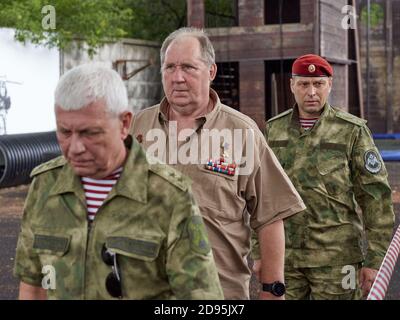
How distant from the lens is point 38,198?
2387 mm

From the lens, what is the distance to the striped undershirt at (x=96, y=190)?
2316 mm

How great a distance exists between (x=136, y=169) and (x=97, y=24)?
1808 centimetres

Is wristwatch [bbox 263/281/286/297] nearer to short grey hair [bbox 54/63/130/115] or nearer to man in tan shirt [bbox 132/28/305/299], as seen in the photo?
man in tan shirt [bbox 132/28/305/299]

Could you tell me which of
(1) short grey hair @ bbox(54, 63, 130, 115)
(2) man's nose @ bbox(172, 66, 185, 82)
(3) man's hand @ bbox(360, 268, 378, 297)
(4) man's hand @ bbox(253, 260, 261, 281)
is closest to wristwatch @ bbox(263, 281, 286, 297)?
(4) man's hand @ bbox(253, 260, 261, 281)

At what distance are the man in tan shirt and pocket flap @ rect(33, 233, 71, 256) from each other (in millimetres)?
1151

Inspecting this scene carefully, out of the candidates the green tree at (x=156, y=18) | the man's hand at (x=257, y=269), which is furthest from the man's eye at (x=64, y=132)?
the green tree at (x=156, y=18)

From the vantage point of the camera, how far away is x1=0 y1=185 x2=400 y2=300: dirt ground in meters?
7.31

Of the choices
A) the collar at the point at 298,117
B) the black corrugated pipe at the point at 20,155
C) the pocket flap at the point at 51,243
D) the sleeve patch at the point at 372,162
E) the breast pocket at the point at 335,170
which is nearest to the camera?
the pocket flap at the point at 51,243

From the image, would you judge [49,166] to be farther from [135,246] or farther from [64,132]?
[135,246]

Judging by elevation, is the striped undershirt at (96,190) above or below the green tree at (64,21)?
below

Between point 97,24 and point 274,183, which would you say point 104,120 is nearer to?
point 274,183

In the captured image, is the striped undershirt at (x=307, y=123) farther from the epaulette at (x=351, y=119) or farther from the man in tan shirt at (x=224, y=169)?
the man in tan shirt at (x=224, y=169)

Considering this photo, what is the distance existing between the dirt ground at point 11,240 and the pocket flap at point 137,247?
5.03m

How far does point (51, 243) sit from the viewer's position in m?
2.33
